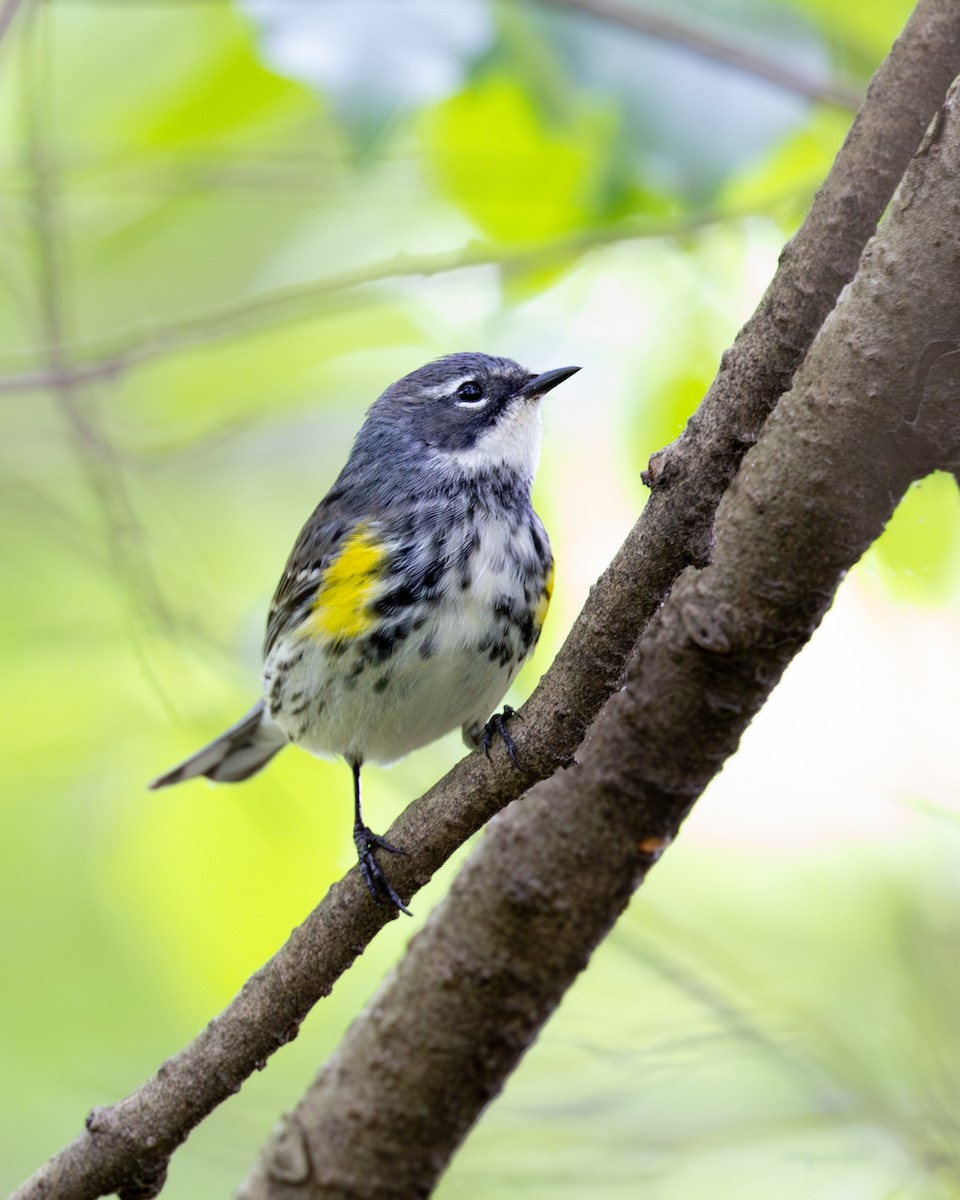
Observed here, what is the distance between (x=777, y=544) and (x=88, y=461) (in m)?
2.69

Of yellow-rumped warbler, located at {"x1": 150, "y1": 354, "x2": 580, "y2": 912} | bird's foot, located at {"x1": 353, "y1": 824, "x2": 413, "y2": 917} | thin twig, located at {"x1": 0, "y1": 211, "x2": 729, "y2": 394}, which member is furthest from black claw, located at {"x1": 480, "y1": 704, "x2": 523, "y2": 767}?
thin twig, located at {"x1": 0, "y1": 211, "x2": 729, "y2": 394}

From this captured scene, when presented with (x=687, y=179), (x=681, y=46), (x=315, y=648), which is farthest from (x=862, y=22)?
(x=315, y=648)

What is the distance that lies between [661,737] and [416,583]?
0.95 metres

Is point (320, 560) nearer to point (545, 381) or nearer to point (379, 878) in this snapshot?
point (545, 381)

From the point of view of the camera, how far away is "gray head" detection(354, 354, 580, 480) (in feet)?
12.2

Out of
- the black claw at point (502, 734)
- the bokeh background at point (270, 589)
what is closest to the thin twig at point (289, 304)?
the bokeh background at point (270, 589)

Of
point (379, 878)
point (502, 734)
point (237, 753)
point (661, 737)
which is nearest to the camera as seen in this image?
point (502, 734)

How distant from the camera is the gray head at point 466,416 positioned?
12.2 feet

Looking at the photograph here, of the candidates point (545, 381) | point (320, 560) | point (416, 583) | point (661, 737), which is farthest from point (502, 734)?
point (545, 381)

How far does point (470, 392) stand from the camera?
396 centimetres

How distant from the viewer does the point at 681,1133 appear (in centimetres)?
339

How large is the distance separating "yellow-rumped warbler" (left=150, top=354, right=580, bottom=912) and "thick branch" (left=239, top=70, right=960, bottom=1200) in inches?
14.4

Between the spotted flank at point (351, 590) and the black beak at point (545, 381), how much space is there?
65 cm

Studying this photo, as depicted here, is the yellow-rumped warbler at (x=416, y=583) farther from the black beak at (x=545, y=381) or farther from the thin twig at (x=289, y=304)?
the thin twig at (x=289, y=304)
